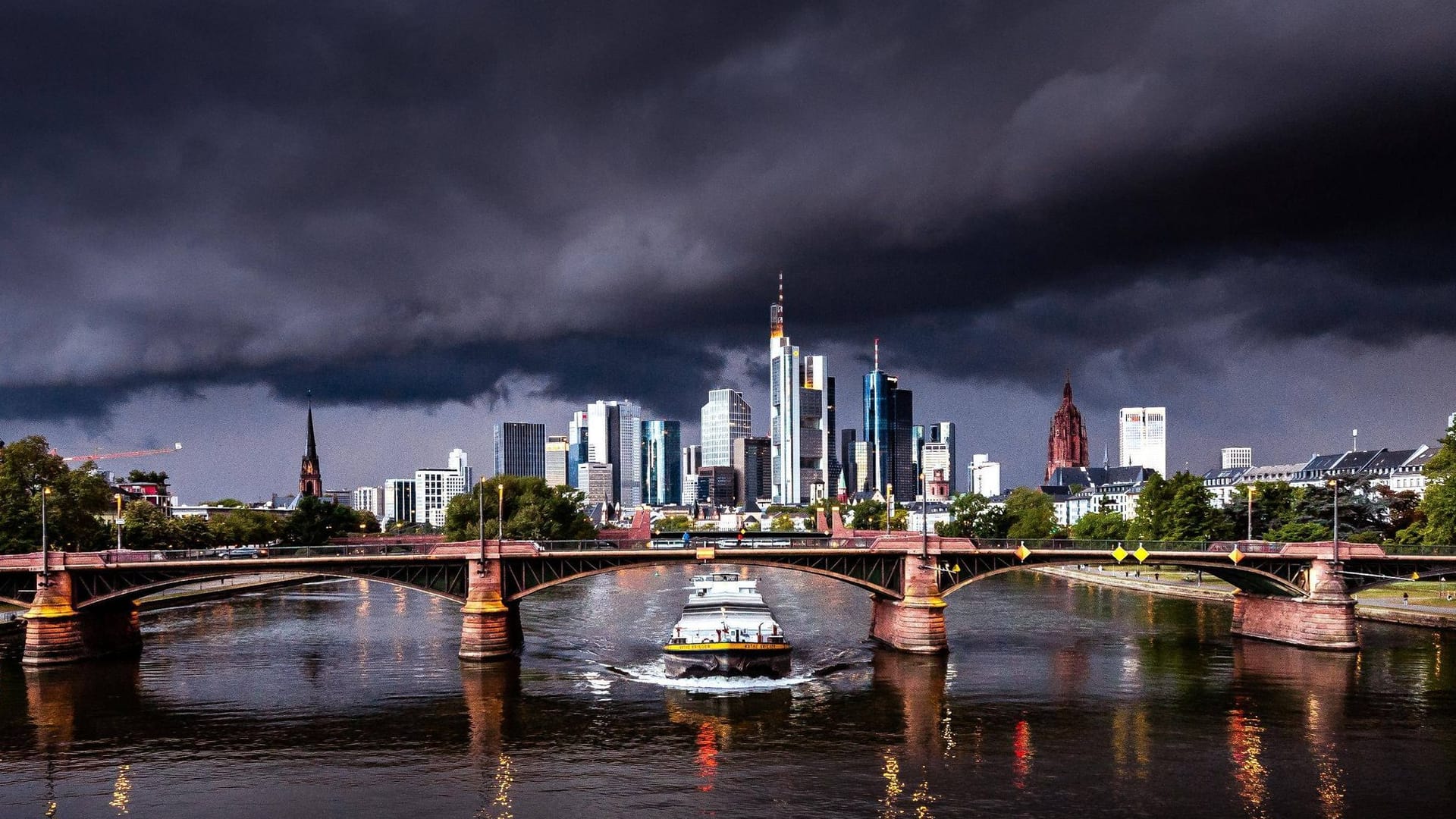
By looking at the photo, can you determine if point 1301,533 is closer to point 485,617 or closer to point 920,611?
point 920,611

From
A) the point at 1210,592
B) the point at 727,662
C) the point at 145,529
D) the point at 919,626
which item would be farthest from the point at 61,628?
the point at 1210,592

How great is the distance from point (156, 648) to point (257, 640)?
339 inches

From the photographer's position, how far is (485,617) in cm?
8219

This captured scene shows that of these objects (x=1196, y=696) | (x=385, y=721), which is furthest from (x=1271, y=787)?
(x=385, y=721)

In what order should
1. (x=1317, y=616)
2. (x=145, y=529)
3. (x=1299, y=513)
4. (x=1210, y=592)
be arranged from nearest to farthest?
(x=1317, y=616) → (x=1210, y=592) → (x=1299, y=513) → (x=145, y=529)

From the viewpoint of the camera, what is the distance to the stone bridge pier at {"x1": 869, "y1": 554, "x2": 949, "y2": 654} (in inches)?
3329

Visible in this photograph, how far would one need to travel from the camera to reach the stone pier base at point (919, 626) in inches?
3322

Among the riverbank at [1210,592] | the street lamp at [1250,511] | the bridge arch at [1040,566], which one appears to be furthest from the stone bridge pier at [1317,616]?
the street lamp at [1250,511]

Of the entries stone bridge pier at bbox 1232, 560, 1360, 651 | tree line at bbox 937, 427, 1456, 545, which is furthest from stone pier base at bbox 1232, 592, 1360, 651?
tree line at bbox 937, 427, 1456, 545

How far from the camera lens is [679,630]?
7712 centimetres

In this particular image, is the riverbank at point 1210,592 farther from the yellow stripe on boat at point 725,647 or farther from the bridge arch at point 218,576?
the bridge arch at point 218,576

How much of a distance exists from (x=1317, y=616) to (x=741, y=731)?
56186 mm

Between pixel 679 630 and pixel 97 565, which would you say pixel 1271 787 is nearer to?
pixel 679 630

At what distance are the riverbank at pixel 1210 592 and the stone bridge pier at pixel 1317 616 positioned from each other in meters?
10.8
